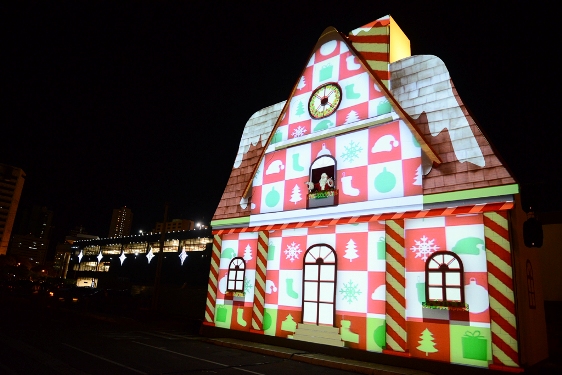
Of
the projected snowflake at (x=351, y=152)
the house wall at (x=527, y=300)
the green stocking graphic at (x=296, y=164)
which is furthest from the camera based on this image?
the green stocking graphic at (x=296, y=164)

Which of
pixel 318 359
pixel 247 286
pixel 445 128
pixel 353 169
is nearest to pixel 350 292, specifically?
pixel 318 359

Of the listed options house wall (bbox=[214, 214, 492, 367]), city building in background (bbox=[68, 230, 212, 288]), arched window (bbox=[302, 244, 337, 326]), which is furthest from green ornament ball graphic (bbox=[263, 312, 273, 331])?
city building in background (bbox=[68, 230, 212, 288])

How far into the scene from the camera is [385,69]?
1160 centimetres

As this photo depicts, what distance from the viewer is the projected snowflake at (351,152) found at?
11203 millimetres

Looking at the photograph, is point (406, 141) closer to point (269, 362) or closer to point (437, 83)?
point (437, 83)

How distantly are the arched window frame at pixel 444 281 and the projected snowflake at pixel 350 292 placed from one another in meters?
2.03

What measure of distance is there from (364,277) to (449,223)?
2.77 m

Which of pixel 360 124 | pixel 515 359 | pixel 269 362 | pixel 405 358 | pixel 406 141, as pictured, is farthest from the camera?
pixel 360 124

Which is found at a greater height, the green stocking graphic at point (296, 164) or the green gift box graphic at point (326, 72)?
the green gift box graphic at point (326, 72)

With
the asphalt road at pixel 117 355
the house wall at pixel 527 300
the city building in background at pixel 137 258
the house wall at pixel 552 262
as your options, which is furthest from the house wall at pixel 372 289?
the city building in background at pixel 137 258

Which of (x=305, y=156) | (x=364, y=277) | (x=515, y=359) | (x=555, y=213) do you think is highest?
(x=305, y=156)

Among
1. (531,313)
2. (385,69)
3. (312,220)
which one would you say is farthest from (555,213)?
(312,220)

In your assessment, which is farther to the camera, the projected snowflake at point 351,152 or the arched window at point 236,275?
the arched window at point 236,275

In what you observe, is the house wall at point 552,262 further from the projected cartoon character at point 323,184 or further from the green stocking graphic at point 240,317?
the green stocking graphic at point 240,317
